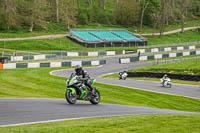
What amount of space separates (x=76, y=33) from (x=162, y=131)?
72943 millimetres

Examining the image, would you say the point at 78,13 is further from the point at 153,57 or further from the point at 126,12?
the point at 153,57

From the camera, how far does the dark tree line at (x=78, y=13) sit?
79.0m

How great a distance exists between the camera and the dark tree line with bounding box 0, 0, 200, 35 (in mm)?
79000

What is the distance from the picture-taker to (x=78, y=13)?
319 ft

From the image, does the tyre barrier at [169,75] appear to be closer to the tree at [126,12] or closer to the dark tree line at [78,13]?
the dark tree line at [78,13]

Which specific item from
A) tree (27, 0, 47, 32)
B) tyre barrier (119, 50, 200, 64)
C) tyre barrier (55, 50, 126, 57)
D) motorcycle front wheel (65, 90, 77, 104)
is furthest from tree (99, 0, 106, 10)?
motorcycle front wheel (65, 90, 77, 104)

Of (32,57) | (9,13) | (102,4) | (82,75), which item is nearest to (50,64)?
(32,57)

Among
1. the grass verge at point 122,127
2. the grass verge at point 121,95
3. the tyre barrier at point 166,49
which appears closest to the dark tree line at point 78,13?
the tyre barrier at point 166,49

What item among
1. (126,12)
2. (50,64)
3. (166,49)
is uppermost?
(126,12)

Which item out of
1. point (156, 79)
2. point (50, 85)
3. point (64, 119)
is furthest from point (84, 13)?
point (64, 119)

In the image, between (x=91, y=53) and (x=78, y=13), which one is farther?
(x=78, y=13)

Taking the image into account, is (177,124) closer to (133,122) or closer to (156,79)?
(133,122)

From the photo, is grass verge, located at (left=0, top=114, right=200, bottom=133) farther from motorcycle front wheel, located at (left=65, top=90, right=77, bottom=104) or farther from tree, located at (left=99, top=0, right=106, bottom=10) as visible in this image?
tree, located at (left=99, top=0, right=106, bottom=10)

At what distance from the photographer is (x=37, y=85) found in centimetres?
2812
